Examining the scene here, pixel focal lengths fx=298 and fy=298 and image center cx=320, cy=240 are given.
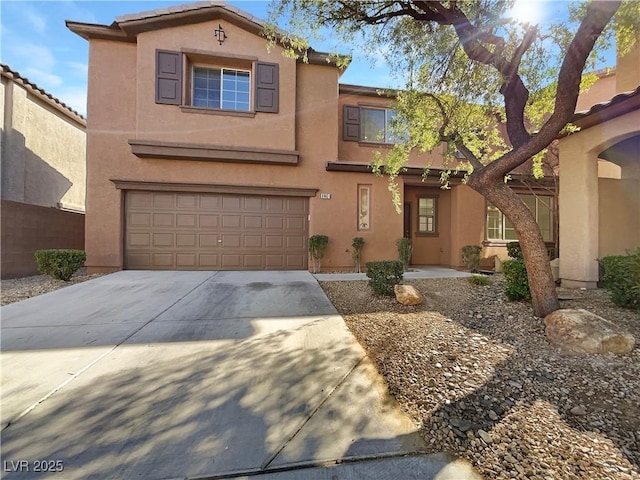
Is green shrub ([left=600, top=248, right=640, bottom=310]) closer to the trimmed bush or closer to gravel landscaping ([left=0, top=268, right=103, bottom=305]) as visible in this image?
the trimmed bush

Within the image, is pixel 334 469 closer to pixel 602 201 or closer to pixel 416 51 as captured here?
pixel 416 51

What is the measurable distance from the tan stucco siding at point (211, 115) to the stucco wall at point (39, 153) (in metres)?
4.63

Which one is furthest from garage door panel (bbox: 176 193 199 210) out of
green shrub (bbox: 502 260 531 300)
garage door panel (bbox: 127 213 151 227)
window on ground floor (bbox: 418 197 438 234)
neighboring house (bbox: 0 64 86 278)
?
green shrub (bbox: 502 260 531 300)

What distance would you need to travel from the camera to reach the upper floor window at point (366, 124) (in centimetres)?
1045

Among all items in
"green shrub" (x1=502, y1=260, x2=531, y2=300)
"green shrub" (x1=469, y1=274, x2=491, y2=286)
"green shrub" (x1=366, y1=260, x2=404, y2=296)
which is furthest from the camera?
"green shrub" (x1=469, y1=274, x2=491, y2=286)

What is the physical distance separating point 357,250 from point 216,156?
5.13 meters

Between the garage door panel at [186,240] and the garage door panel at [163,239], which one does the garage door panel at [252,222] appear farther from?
the garage door panel at [163,239]

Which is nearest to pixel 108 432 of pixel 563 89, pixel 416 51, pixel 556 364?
pixel 556 364

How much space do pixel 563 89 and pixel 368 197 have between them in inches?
244

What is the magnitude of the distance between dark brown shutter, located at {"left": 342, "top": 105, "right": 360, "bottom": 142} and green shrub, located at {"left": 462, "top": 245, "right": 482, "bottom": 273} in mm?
5274

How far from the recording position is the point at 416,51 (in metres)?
5.68

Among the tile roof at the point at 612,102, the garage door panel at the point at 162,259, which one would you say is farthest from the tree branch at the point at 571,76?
the garage door panel at the point at 162,259

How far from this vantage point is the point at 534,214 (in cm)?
1111

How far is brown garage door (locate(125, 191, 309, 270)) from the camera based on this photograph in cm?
885
